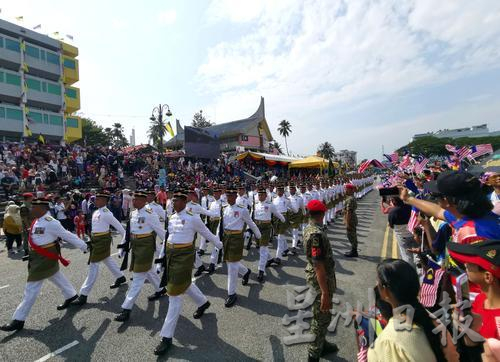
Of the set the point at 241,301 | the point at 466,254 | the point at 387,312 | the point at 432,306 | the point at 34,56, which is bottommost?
the point at 241,301

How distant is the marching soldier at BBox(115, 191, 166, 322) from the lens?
5.33 metres

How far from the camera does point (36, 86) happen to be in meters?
33.8

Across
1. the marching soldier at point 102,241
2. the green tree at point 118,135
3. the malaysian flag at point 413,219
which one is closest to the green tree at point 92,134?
the green tree at point 118,135

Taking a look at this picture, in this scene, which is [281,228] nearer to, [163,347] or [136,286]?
[136,286]

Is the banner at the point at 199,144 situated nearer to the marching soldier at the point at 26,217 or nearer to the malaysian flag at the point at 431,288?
the marching soldier at the point at 26,217

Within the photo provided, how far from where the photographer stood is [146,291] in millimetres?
6191

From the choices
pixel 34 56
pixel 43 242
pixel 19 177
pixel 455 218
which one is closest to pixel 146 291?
pixel 43 242

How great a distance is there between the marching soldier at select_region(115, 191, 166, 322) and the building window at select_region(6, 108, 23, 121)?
34.8 m

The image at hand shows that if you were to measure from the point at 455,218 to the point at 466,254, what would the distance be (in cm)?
120

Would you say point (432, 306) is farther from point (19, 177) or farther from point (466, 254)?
point (19, 177)

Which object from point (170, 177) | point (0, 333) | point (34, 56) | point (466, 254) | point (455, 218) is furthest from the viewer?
point (34, 56)

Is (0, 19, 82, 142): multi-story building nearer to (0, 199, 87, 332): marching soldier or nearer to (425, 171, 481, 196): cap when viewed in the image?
(0, 199, 87, 332): marching soldier

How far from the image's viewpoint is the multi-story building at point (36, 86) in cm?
3112

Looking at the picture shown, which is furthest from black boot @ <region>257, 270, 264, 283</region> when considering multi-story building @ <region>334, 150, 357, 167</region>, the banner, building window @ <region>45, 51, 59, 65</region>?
multi-story building @ <region>334, 150, 357, 167</region>
